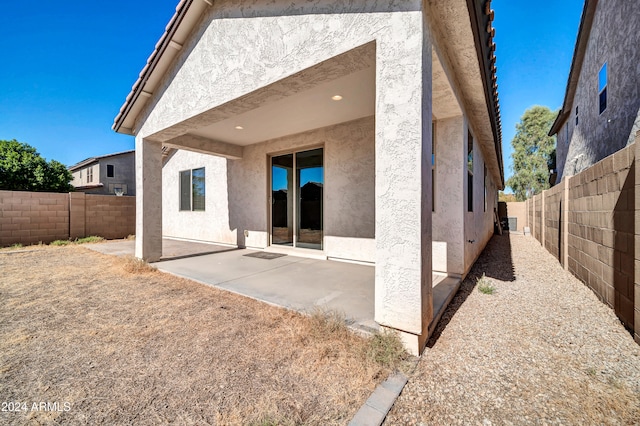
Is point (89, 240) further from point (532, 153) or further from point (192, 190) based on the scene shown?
point (532, 153)

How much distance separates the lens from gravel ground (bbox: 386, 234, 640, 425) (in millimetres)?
1736

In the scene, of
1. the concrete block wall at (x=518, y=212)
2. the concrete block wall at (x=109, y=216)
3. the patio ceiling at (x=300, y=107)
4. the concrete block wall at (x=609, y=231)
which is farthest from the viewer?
the concrete block wall at (x=518, y=212)

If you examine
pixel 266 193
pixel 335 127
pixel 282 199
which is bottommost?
pixel 282 199

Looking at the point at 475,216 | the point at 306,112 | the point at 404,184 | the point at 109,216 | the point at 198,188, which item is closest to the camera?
the point at 404,184

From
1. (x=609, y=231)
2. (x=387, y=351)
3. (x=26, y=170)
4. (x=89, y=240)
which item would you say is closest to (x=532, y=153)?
(x=609, y=231)

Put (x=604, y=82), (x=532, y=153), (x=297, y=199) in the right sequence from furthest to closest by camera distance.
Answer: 1. (x=532, y=153)
2. (x=604, y=82)
3. (x=297, y=199)

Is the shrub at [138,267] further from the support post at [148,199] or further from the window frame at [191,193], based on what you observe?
the window frame at [191,193]

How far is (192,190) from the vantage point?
1000 cm

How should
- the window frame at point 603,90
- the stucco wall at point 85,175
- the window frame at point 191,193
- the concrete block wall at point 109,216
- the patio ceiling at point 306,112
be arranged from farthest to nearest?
the stucco wall at point 85,175
the concrete block wall at point 109,216
the window frame at point 191,193
the window frame at point 603,90
the patio ceiling at point 306,112

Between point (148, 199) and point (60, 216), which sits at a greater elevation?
point (148, 199)

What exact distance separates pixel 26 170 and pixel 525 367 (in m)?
24.3

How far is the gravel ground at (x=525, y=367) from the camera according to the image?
5.70 ft

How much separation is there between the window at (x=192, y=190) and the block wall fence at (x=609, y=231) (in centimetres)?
1054

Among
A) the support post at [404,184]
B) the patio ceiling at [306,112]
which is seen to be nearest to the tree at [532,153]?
the patio ceiling at [306,112]
